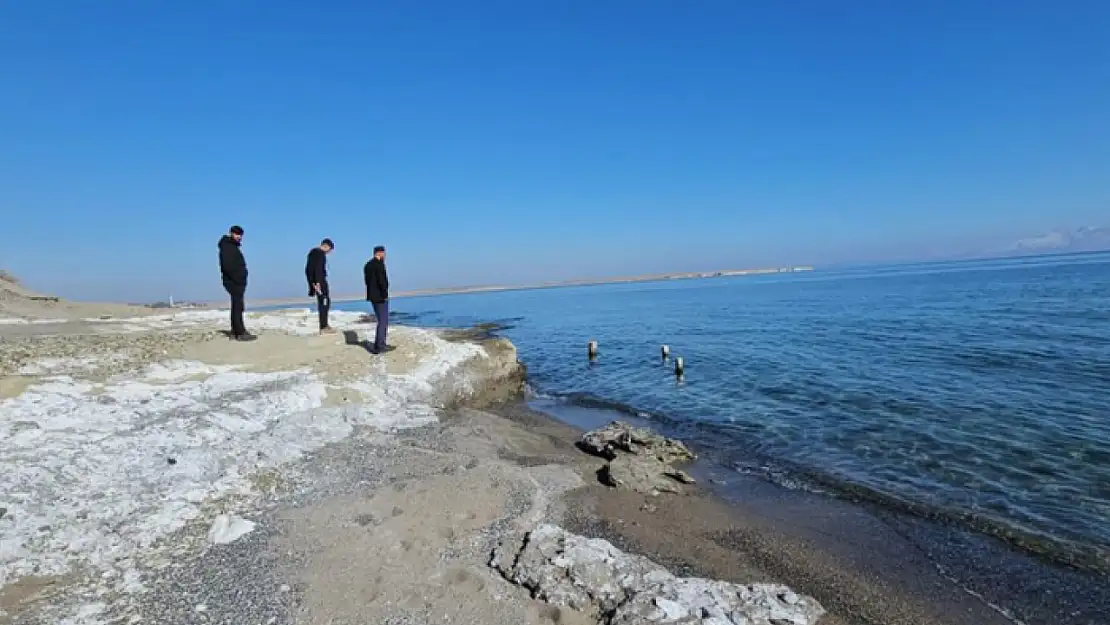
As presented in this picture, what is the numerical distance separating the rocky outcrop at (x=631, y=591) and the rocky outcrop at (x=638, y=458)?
3.24 metres

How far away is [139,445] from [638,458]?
8134 millimetres

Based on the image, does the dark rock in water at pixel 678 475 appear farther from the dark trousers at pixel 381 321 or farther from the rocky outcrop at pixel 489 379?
the dark trousers at pixel 381 321

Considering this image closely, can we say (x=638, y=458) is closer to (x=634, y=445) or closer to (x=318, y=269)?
(x=634, y=445)

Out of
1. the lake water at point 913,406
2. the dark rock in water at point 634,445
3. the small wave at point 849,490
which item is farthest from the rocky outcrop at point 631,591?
the dark rock in water at point 634,445

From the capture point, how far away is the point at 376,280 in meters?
15.2

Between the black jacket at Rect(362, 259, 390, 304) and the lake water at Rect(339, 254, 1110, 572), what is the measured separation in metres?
6.61

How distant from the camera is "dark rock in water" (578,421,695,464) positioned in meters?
10.9

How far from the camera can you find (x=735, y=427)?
13.7m

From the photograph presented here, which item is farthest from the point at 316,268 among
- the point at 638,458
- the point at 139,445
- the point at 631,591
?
the point at 631,591

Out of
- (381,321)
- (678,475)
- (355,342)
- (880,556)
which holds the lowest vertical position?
(880,556)

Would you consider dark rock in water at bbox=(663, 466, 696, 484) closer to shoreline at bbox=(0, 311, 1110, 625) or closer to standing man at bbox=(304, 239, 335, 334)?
shoreline at bbox=(0, 311, 1110, 625)

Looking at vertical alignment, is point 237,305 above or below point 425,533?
above

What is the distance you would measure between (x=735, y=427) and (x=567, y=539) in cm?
900

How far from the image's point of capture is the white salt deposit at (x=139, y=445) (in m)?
5.55
